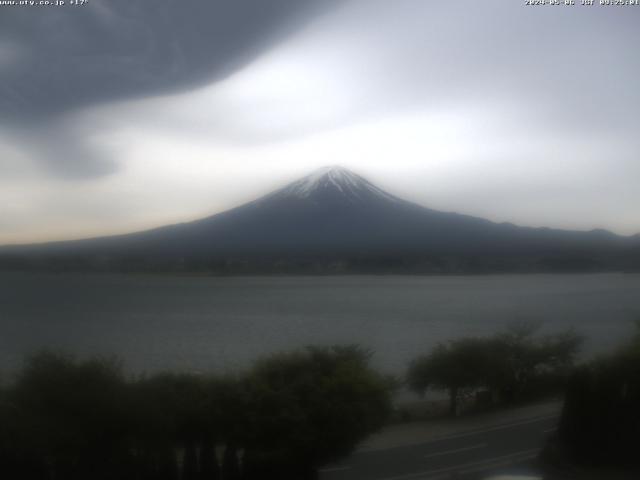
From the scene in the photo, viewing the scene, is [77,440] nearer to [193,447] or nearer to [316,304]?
[193,447]

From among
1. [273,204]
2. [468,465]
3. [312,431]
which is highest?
[273,204]

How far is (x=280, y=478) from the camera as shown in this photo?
19.4 feet

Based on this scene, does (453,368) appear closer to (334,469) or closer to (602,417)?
(602,417)

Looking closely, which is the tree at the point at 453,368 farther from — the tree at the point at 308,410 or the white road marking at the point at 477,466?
the white road marking at the point at 477,466

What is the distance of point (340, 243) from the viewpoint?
32.8ft

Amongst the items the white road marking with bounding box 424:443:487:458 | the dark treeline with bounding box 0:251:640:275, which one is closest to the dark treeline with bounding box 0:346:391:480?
the white road marking with bounding box 424:443:487:458

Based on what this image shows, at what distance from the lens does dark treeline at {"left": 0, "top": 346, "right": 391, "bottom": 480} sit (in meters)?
5.56

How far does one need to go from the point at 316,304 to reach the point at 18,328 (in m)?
4.02

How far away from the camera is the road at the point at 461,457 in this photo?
5.94 metres

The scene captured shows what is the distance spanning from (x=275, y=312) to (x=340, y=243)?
1932 mm

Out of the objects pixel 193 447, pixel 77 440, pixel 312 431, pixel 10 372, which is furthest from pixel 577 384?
pixel 10 372

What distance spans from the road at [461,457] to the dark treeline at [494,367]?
2.25ft

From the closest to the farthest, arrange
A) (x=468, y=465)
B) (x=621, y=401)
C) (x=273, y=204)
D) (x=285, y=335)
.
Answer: (x=468, y=465) → (x=621, y=401) → (x=285, y=335) → (x=273, y=204)

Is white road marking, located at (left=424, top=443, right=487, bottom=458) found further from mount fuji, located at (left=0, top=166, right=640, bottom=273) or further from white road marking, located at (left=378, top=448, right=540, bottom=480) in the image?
mount fuji, located at (left=0, top=166, right=640, bottom=273)
